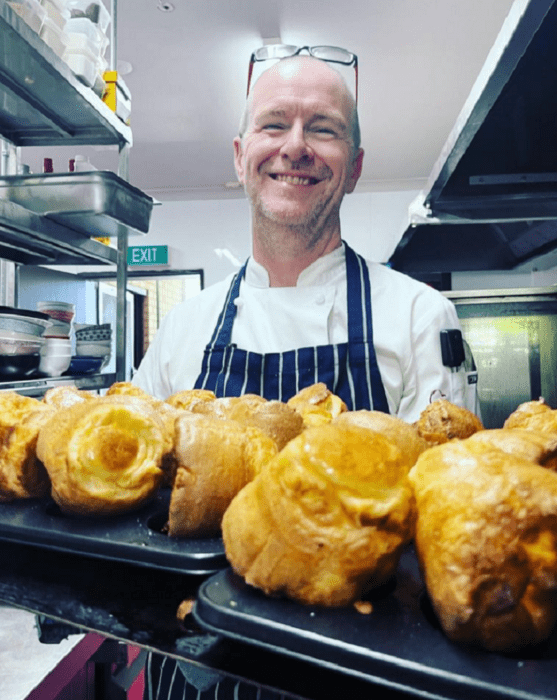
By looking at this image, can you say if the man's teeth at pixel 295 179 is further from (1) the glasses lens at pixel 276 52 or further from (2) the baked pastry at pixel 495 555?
(2) the baked pastry at pixel 495 555

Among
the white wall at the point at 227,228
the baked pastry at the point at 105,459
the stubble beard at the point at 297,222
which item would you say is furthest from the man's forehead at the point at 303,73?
the white wall at the point at 227,228

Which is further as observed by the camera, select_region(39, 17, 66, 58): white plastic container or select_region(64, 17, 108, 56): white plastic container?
Answer: select_region(64, 17, 108, 56): white plastic container

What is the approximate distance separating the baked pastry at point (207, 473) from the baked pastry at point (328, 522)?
0.08 meters

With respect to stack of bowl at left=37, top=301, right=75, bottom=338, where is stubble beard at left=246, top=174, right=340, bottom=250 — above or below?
above

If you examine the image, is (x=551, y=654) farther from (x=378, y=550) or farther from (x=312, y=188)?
(x=312, y=188)

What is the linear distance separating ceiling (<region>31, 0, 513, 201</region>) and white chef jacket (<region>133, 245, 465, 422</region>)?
2.79 ft

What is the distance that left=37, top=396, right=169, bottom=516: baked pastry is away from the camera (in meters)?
0.50

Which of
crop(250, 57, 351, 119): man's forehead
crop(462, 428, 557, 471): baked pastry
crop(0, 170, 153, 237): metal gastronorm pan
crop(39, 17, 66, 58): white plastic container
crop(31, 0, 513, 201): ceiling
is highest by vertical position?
crop(31, 0, 513, 201): ceiling

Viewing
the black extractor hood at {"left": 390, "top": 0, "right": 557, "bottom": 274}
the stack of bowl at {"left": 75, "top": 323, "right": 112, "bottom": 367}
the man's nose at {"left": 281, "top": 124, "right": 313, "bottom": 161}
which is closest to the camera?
the black extractor hood at {"left": 390, "top": 0, "right": 557, "bottom": 274}

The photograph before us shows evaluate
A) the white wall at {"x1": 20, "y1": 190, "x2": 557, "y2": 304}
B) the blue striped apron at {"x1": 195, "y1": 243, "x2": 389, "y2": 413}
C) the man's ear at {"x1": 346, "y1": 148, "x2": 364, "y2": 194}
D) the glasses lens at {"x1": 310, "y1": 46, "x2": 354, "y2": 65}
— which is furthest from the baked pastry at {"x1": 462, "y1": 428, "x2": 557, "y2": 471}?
the white wall at {"x1": 20, "y1": 190, "x2": 557, "y2": 304}

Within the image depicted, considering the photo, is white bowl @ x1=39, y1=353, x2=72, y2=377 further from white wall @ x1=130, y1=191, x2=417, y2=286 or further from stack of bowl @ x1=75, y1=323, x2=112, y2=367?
white wall @ x1=130, y1=191, x2=417, y2=286

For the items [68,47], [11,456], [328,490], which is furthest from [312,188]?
[328,490]

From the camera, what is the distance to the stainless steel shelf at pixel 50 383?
69.1 inches

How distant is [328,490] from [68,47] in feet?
6.91
